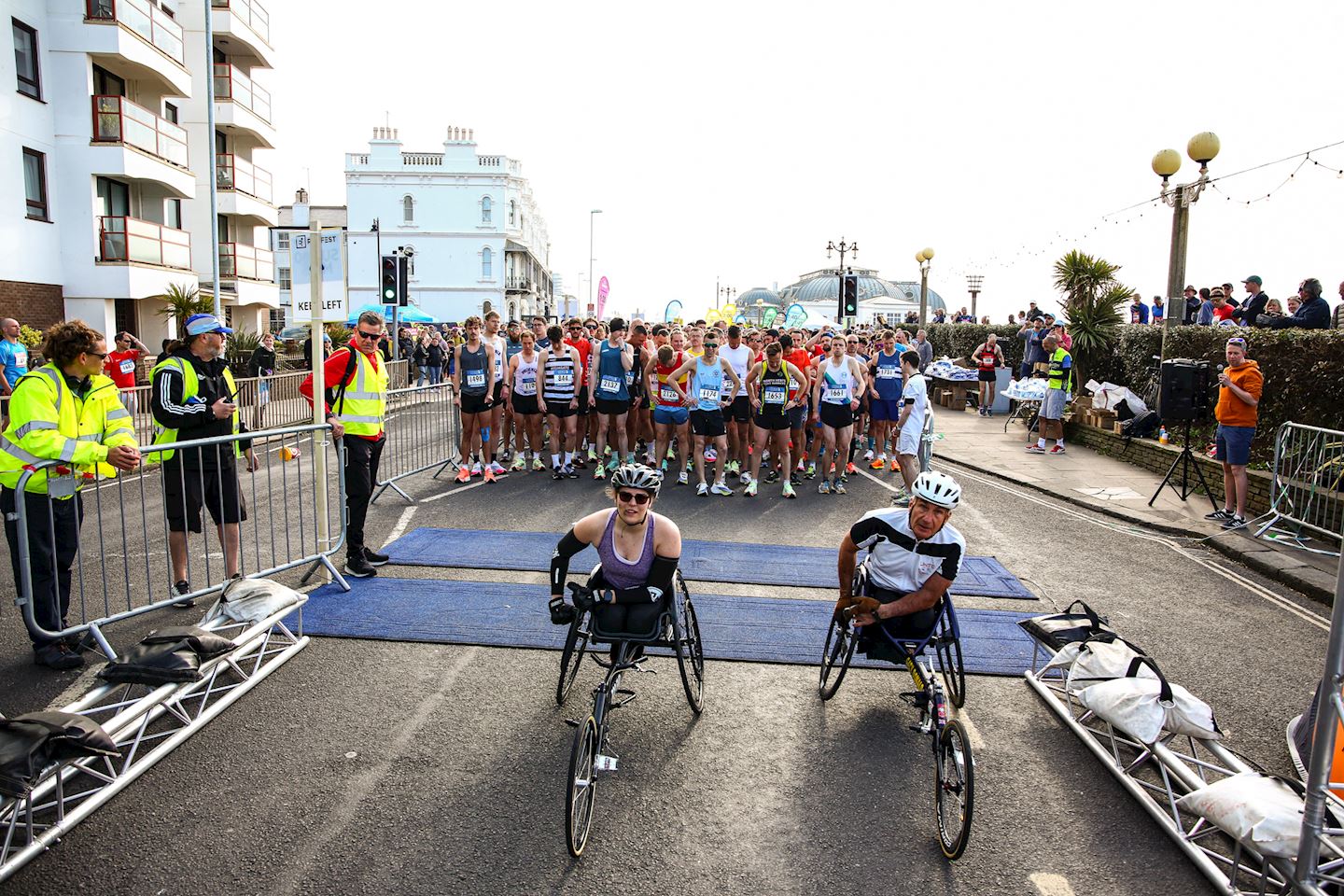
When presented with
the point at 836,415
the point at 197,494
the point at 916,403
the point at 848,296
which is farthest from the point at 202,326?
the point at 848,296

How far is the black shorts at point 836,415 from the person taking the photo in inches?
494

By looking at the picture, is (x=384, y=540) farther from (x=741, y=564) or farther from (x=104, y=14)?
(x=104, y=14)

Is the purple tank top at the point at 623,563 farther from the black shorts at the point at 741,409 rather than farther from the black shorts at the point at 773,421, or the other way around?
the black shorts at the point at 741,409

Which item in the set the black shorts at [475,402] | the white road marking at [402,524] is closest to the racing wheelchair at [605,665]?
the white road marking at [402,524]

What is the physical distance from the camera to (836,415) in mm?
12586

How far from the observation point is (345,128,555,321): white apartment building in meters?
72.4

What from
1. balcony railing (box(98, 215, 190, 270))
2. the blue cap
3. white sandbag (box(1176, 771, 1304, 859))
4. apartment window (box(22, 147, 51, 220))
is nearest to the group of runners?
the blue cap

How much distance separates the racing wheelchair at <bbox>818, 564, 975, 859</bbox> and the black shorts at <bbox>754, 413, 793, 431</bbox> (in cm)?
608

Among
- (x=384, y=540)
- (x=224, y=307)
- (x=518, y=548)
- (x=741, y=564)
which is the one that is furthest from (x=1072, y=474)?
(x=224, y=307)

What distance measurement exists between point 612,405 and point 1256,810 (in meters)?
10.2

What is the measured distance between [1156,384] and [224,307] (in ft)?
99.5

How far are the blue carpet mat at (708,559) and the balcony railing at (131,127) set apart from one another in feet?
67.0

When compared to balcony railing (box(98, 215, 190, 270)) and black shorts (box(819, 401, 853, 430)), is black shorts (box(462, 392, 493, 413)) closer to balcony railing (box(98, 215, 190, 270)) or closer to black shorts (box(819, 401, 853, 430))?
black shorts (box(819, 401, 853, 430))

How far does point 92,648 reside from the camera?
6148 mm
